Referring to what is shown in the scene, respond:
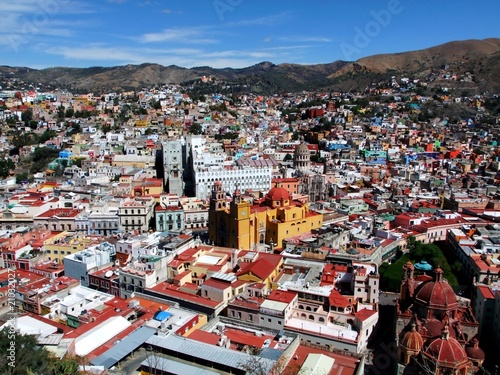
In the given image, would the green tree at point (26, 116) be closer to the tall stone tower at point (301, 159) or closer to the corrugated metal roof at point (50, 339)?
the tall stone tower at point (301, 159)

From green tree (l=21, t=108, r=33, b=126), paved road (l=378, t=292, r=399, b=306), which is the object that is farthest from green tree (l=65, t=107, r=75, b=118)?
paved road (l=378, t=292, r=399, b=306)

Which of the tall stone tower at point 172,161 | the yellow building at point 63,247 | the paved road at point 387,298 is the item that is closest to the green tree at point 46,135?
the tall stone tower at point 172,161

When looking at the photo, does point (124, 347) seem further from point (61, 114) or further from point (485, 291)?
point (61, 114)

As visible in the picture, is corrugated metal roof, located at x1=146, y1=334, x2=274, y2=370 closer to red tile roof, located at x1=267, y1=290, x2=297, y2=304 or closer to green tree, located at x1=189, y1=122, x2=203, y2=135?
red tile roof, located at x1=267, y1=290, x2=297, y2=304

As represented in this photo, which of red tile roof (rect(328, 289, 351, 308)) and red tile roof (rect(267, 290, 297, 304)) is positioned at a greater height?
red tile roof (rect(267, 290, 297, 304))

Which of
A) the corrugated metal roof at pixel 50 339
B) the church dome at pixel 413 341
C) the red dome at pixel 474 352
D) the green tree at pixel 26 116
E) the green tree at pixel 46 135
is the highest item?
the green tree at pixel 26 116

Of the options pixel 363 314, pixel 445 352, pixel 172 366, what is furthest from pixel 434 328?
pixel 172 366
